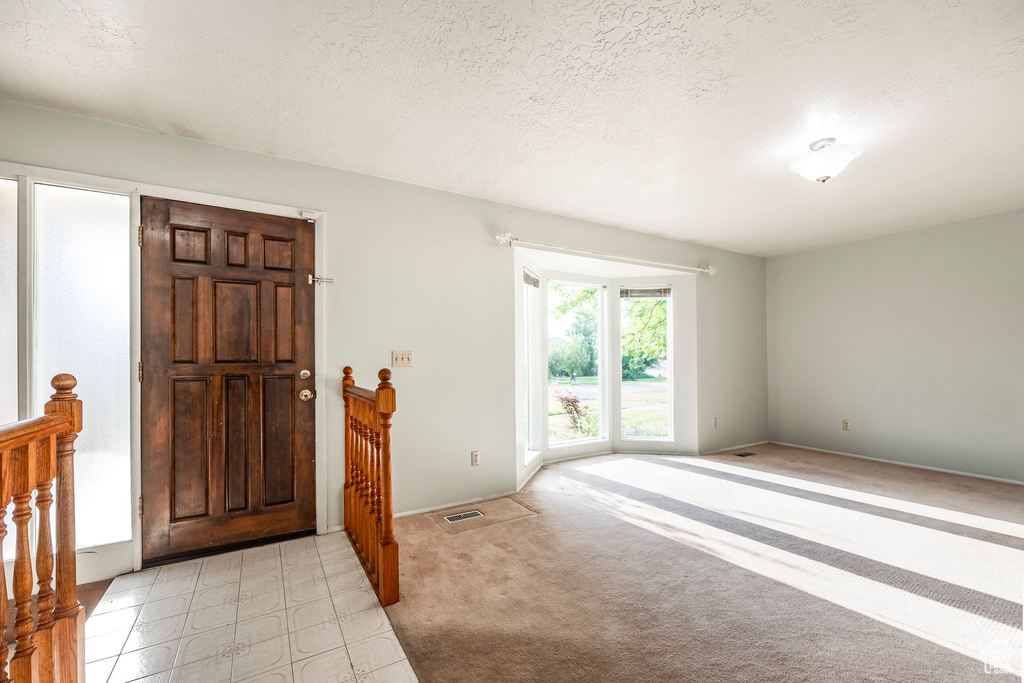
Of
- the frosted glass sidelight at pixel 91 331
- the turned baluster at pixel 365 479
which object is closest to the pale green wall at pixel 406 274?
the frosted glass sidelight at pixel 91 331

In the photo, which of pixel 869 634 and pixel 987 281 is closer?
pixel 869 634

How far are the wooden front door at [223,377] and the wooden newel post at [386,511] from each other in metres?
1.03

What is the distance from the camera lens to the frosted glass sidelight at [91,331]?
7.37ft

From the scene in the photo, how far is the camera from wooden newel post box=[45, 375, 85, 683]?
1.42 metres

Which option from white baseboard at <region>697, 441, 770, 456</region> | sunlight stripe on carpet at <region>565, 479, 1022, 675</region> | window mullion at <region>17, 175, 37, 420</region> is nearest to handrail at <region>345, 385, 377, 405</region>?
window mullion at <region>17, 175, 37, 420</region>

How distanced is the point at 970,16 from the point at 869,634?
2520 mm

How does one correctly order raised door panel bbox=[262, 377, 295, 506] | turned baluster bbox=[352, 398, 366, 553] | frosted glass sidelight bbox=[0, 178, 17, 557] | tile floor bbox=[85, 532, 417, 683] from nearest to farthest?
tile floor bbox=[85, 532, 417, 683]
frosted glass sidelight bbox=[0, 178, 17, 557]
turned baluster bbox=[352, 398, 366, 553]
raised door panel bbox=[262, 377, 295, 506]

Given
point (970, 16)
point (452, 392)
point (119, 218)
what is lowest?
point (452, 392)

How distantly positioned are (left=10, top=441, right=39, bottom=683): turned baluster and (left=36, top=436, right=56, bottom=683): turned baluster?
0.08 meters

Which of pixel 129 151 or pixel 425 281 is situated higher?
pixel 129 151

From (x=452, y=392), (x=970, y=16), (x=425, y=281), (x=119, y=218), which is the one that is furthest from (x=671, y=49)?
(x=119, y=218)

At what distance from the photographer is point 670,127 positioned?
98.1 inches

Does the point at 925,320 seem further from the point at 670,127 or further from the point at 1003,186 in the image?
the point at 670,127

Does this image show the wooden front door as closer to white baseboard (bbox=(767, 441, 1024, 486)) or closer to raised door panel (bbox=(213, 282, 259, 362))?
raised door panel (bbox=(213, 282, 259, 362))
